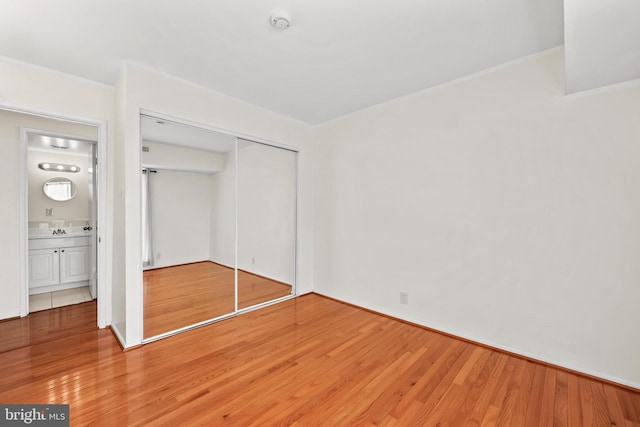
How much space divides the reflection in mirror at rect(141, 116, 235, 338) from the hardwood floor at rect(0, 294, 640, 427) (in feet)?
1.66

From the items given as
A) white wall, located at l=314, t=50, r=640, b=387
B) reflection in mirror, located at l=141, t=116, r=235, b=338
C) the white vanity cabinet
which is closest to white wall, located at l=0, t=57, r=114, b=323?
reflection in mirror, located at l=141, t=116, r=235, b=338

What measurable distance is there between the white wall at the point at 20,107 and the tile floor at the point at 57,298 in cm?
39

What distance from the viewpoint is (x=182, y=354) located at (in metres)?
2.34

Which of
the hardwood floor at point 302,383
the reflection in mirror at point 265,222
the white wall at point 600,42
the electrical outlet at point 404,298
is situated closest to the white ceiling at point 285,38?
the white wall at point 600,42

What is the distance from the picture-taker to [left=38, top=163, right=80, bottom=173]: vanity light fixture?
4.04m

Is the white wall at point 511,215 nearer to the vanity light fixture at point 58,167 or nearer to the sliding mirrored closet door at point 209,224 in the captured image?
the sliding mirrored closet door at point 209,224

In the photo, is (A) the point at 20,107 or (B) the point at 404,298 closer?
(A) the point at 20,107

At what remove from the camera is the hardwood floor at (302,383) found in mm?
1655

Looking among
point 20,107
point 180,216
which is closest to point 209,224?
point 180,216

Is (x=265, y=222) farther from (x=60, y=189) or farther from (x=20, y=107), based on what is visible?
(x=60, y=189)

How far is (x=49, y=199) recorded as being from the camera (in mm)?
4090

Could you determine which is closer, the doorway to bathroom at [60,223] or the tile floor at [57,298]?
the tile floor at [57,298]

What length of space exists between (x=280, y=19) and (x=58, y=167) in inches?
178

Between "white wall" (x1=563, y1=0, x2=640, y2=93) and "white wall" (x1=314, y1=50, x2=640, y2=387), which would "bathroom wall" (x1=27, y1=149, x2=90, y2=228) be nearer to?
"white wall" (x1=314, y1=50, x2=640, y2=387)
